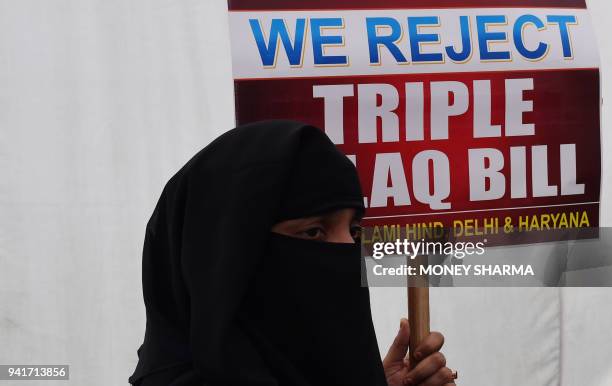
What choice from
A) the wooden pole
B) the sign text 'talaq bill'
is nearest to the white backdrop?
the sign text 'talaq bill'

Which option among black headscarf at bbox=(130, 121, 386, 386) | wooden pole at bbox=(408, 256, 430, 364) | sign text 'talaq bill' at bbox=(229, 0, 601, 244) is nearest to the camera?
black headscarf at bbox=(130, 121, 386, 386)

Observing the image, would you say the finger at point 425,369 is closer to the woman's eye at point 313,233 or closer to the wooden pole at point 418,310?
the wooden pole at point 418,310

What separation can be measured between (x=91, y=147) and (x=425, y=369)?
2.87 feet

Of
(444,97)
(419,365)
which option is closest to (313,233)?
(419,365)

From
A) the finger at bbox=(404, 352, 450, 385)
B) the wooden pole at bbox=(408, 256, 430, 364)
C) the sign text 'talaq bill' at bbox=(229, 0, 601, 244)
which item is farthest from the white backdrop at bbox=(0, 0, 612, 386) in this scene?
the finger at bbox=(404, 352, 450, 385)

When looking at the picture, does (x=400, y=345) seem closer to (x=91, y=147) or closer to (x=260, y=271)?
(x=260, y=271)

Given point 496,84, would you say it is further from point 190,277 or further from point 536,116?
point 190,277

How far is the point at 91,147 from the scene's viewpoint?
5.42ft

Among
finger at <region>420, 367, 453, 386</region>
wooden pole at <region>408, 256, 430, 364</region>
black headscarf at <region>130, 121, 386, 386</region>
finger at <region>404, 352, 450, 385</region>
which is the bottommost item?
finger at <region>420, 367, 453, 386</region>

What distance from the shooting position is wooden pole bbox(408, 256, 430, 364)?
1.20m

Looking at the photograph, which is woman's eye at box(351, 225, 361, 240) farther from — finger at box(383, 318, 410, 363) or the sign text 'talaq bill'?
the sign text 'talaq bill'

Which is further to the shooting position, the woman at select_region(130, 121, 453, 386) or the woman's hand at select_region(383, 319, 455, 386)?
the woman's hand at select_region(383, 319, 455, 386)

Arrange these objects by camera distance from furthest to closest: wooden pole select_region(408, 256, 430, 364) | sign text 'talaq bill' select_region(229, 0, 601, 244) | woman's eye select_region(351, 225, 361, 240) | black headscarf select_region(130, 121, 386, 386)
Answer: sign text 'talaq bill' select_region(229, 0, 601, 244) → wooden pole select_region(408, 256, 430, 364) → woman's eye select_region(351, 225, 361, 240) → black headscarf select_region(130, 121, 386, 386)

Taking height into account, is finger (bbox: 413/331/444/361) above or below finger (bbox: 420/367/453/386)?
above
